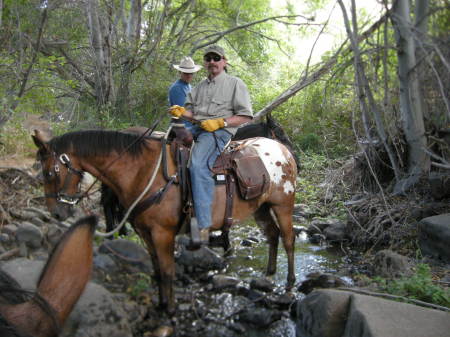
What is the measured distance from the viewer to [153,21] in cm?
1091

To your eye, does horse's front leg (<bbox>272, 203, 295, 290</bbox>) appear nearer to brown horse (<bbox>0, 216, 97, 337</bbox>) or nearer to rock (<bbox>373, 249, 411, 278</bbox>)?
rock (<bbox>373, 249, 411, 278</bbox>)

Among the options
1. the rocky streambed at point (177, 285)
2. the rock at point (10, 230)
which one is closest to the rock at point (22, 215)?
the rocky streambed at point (177, 285)

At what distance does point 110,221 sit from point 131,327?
183cm

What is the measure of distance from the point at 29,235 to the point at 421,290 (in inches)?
186

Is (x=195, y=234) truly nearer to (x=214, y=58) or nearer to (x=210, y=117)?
(x=210, y=117)

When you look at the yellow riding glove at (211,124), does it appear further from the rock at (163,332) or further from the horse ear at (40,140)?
the rock at (163,332)

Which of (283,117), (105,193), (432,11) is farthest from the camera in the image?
(283,117)

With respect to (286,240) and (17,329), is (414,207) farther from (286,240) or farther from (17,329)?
(17,329)

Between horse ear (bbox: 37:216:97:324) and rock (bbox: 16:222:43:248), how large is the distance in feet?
9.16

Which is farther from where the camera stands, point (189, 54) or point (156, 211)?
point (189, 54)

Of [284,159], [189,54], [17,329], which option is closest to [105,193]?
[284,159]

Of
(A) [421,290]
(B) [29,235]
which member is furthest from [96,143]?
(A) [421,290]

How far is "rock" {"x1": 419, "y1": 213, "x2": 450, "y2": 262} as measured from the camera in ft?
16.0

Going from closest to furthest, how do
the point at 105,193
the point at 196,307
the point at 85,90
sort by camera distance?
the point at 196,307, the point at 105,193, the point at 85,90
